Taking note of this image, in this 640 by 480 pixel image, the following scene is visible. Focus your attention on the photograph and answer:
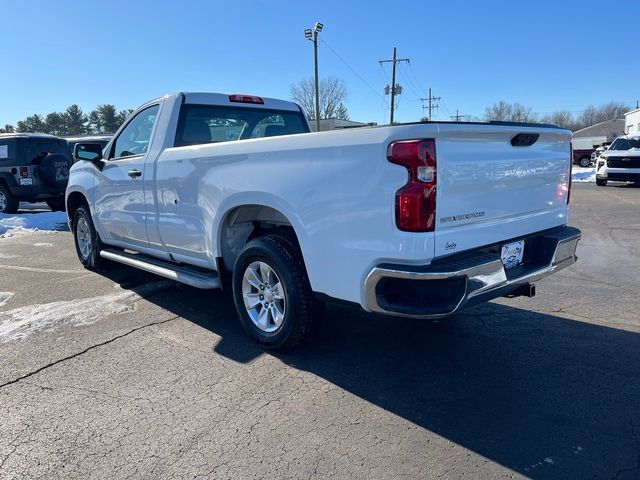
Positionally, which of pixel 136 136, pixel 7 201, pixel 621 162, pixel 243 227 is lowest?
pixel 7 201

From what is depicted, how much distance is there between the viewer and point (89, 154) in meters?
5.52

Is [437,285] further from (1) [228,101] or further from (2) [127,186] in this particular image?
(2) [127,186]

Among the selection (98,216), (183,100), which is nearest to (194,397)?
(183,100)

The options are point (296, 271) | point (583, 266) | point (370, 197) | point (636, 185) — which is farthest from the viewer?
point (636, 185)

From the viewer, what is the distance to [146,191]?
15.8 feet

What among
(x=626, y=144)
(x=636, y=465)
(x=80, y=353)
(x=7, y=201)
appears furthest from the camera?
(x=626, y=144)

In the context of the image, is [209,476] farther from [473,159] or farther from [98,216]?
[98,216]

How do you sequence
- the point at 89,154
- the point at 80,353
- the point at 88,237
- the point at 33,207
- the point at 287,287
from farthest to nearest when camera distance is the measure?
the point at 33,207
the point at 88,237
the point at 89,154
the point at 80,353
the point at 287,287

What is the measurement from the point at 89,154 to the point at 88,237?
146 cm

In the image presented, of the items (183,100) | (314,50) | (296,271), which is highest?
(314,50)

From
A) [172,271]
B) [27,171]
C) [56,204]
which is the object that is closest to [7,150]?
[27,171]

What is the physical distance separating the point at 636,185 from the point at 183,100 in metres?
21.4

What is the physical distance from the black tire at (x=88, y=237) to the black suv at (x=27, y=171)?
21.8 feet

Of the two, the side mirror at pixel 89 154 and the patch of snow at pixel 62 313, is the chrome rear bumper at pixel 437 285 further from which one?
the side mirror at pixel 89 154
